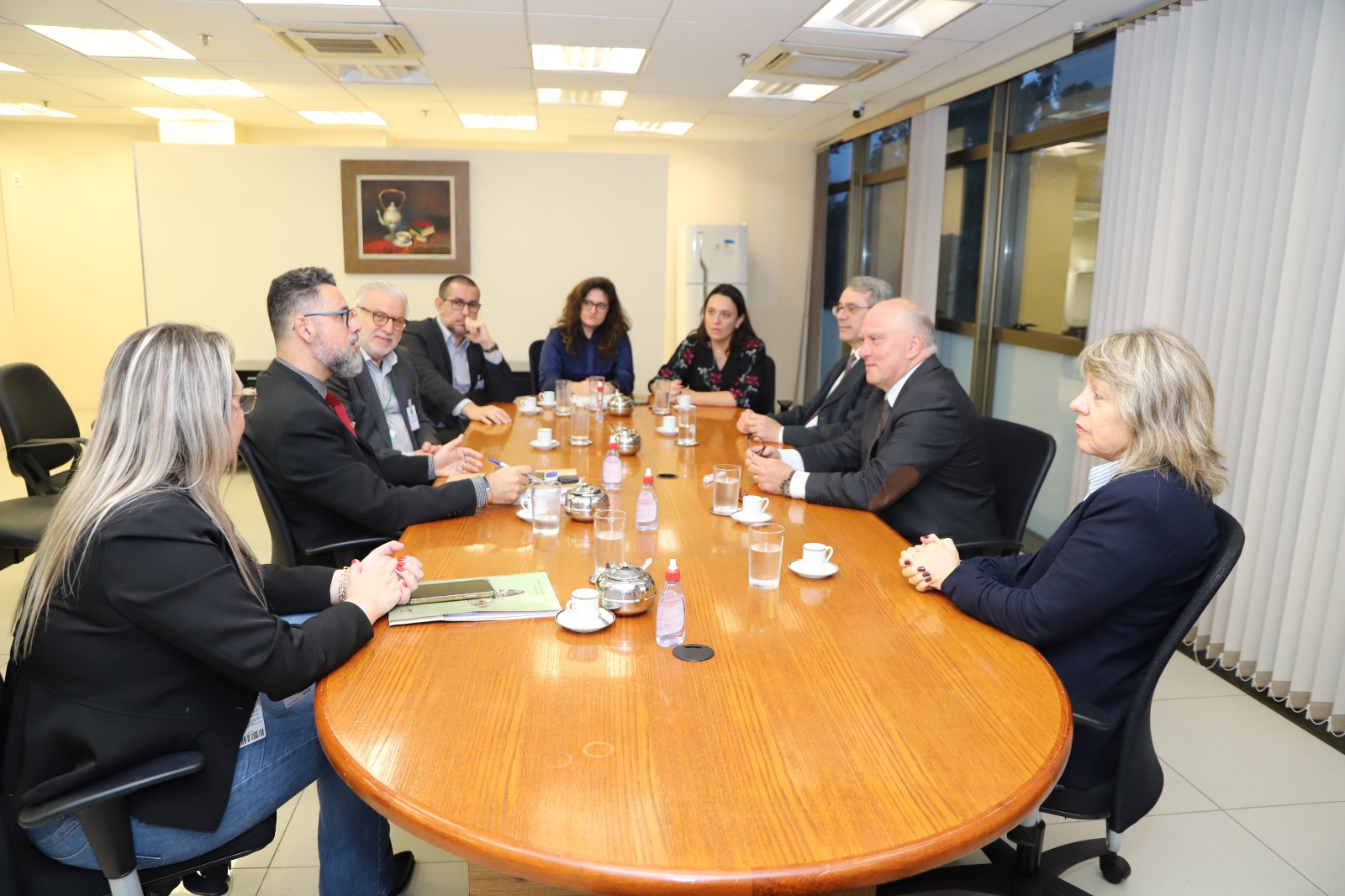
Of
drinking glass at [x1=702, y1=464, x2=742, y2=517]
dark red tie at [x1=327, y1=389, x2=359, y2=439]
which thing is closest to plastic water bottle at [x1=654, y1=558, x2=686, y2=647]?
drinking glass at [x1=702, y1=464, x2=742, y2=517]

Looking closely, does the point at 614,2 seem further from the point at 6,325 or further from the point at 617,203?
the point at 6,325

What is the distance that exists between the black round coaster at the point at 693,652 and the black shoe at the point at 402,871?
1044mm

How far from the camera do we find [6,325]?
8.49 meters

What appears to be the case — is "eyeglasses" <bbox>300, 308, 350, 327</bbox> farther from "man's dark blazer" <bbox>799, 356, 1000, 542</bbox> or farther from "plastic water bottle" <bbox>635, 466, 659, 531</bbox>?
"man's dark blazer" <bbox>799, 356, 1000, 542</bbox>

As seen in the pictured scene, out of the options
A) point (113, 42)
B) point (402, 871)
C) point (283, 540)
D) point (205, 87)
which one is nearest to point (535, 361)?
point (283, 540)

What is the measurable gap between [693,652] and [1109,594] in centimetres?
79

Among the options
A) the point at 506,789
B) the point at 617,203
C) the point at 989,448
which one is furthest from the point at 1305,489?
the point at 617,203

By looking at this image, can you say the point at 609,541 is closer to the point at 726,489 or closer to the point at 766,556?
the point at 766,556

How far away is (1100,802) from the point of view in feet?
5.80

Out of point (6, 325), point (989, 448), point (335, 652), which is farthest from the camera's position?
point (6, 325)

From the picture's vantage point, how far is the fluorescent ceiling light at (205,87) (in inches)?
267

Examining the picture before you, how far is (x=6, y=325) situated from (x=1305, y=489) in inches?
399

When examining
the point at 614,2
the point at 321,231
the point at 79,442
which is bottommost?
the point at 79,442

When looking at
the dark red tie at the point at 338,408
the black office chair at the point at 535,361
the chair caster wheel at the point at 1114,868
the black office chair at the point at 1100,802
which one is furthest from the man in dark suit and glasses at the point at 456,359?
the chair caster wheel at the point at 1114,868
